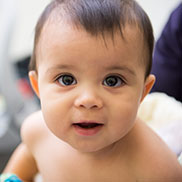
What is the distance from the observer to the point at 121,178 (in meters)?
0.70

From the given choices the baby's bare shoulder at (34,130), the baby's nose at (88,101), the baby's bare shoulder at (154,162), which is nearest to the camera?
the baby's nose at (88,101)

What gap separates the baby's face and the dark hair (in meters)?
0.02

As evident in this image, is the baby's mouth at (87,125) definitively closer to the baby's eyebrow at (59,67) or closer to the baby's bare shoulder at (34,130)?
the baby's eyebrow at (59,67)

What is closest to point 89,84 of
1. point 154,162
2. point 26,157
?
point 154,162

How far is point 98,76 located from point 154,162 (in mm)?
236

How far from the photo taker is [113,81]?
2.01 feet

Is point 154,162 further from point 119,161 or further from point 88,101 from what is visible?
point 88,101

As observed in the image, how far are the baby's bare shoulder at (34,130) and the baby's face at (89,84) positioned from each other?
0.21 m

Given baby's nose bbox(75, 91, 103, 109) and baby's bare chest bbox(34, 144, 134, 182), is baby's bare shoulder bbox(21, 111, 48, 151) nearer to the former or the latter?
baby's bare chest bbox(34, 144, 134, 182)

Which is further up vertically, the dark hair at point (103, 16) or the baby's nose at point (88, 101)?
the dark hair at point (103, 16)

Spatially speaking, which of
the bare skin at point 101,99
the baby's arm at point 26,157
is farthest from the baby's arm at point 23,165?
the bare skin at point 101,99

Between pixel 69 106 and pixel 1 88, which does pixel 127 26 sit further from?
pixel 1 88

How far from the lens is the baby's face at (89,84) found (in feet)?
1.90

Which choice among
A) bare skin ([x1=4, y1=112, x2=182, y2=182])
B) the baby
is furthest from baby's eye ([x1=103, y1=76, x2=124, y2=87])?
bare skin ([x1=4, y1=112, x2=182, y2=182])
